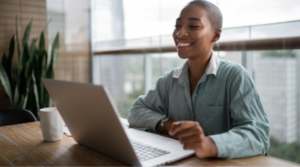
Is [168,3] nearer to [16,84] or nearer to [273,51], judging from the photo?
[273,51]

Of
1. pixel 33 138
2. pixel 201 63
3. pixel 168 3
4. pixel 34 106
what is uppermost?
pixel 168 3

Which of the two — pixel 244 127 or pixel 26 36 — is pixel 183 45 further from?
pixel 26 36

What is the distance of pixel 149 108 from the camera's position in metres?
1.36

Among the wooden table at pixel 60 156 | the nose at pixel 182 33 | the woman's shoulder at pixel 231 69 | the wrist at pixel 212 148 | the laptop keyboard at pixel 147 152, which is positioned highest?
the nose at pixel 182 33

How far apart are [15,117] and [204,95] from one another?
1276mm

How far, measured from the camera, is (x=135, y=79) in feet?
10.8

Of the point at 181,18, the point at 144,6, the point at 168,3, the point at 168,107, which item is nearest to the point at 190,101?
the point at 168,107

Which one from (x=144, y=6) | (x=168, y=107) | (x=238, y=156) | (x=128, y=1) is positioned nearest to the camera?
(x=238, y=156)

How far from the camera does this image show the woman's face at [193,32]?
1.20 m

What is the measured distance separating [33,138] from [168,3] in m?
1.95

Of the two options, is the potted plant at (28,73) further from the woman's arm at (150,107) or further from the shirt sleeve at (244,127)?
the shirt sleeve at (244,127)

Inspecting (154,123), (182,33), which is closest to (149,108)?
(154,123)

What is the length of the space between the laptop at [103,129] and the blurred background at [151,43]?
114 cm

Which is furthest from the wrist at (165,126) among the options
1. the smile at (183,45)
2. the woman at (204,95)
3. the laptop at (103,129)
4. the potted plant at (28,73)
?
the potted plant at (28,73)
